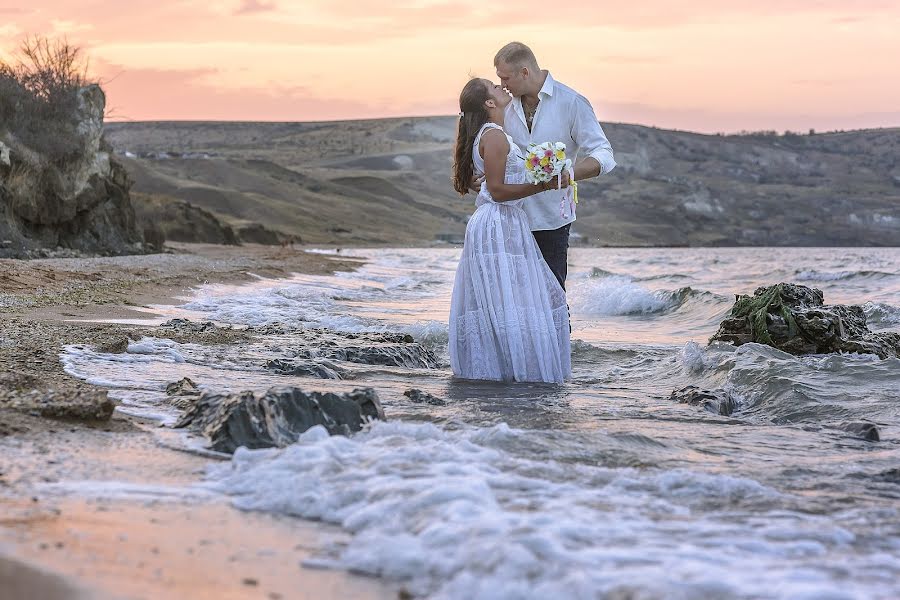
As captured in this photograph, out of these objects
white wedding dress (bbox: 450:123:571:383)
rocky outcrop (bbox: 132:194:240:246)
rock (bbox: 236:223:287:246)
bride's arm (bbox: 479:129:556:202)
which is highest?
bride's arm (bbox: 479:129:556:202)

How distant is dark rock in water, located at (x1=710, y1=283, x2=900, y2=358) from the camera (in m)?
7.99

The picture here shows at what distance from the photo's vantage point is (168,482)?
3291 millimetres

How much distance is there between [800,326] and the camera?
27.0 ft

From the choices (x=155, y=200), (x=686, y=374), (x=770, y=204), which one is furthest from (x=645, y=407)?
(x=770, y=204)

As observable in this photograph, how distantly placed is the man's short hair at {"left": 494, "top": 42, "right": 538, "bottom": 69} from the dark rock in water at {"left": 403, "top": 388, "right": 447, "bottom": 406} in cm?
207

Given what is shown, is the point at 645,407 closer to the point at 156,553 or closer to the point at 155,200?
the point at 156,553

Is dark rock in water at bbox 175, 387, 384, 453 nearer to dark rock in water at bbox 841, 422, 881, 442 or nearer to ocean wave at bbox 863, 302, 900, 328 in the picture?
dark rock in water at bbox 841, 422, 881, 442

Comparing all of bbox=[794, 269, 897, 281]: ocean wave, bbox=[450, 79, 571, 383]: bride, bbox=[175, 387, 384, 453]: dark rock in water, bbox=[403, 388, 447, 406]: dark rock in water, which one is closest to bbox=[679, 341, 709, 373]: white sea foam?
bbox=[450, 79, 571, 383]: bride

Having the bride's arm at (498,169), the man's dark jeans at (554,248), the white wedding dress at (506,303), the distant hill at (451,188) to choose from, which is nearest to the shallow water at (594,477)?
the white wedding dress at (506,303)

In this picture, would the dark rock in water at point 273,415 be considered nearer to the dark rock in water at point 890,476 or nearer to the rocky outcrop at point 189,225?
the dark rock in water at point 890,476

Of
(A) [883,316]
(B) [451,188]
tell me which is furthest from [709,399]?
(B) [451,188]

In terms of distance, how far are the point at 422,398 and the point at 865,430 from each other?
2165mm

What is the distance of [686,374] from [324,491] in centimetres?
468

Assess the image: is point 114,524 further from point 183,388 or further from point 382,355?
point 382,355
